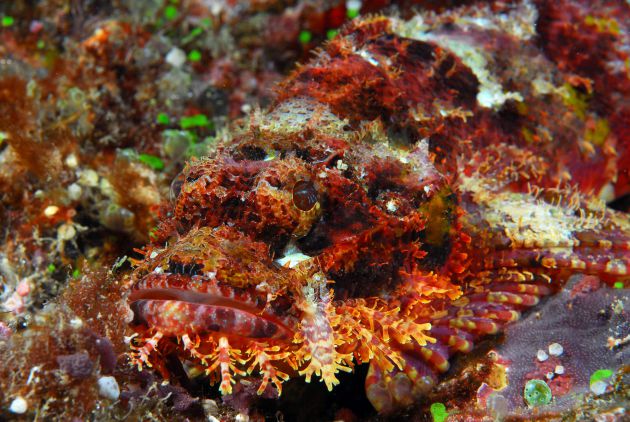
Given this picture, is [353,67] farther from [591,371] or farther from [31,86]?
[31,86]

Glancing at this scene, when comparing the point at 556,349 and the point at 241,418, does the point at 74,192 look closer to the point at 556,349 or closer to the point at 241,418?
the point at 241,418

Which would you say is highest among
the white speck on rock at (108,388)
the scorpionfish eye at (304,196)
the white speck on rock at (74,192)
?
the scorpionfish eye at (304,196)

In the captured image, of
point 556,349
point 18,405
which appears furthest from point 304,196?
point 556,349

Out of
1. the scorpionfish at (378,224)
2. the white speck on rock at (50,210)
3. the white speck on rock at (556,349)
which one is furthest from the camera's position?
the white speck on rock at (50,210)

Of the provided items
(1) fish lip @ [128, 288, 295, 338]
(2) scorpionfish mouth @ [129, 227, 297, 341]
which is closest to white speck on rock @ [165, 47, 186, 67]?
(2) scorpionfish mouth @ [129, 227, 297, 341]

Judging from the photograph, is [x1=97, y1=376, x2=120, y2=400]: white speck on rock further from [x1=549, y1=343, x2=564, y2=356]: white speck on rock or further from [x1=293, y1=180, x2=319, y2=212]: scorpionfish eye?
[x1=549, y1=343, x2=564, y2=356]: white speck on rock

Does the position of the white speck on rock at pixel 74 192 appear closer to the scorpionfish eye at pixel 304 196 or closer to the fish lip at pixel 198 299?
the fish lip at pixel 198 299

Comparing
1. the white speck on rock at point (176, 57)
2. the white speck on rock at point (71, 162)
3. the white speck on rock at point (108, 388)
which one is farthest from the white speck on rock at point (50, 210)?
the white speck on rock at point (108, 388)
